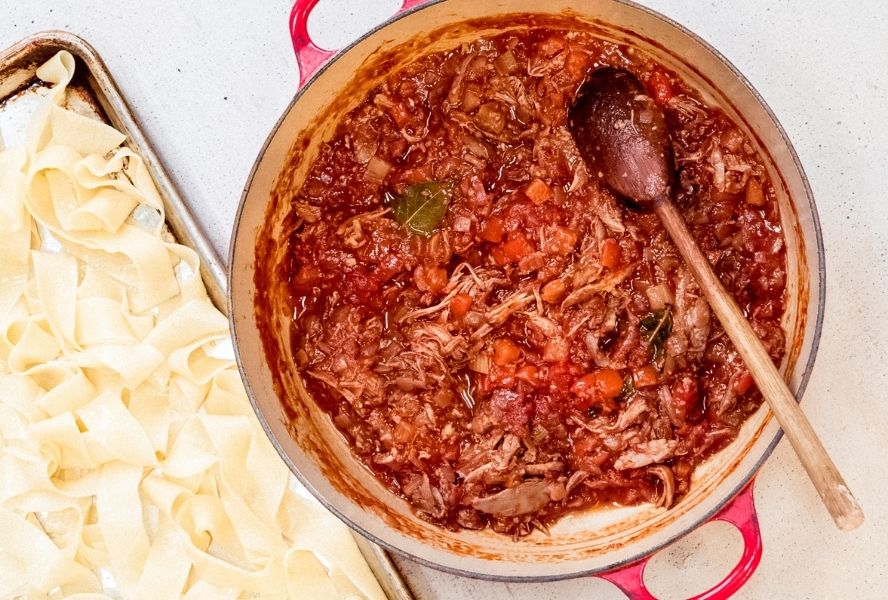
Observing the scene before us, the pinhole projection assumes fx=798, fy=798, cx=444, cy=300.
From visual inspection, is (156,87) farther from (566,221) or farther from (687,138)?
(687,138)

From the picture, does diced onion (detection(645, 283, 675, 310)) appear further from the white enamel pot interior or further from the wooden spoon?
the white enamel pot interior

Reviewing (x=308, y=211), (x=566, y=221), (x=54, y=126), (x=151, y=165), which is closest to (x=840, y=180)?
(x=566, y=221)

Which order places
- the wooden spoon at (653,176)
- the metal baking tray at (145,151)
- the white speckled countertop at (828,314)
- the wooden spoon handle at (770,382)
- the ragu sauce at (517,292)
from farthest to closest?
the metal baking tray at (145,151) → the white speckled countertop at (828,314) → the ragu sauce at (517,292) → the wooden spoon at (653,176) → the wooden spoon handle at (770,382)

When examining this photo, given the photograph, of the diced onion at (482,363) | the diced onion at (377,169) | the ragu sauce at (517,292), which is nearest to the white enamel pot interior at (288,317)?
the ragu sauce at (517,292)

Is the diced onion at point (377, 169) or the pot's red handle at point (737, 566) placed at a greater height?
the diced onion at point (377, 169)

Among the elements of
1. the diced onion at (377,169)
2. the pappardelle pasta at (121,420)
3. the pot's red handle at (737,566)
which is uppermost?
the diced onion at (377,169)

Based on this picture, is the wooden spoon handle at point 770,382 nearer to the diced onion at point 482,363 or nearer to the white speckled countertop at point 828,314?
the white speckled countertop at point 828,314

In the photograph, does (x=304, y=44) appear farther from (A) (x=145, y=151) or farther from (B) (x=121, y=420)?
(B) (x=121, y=420)

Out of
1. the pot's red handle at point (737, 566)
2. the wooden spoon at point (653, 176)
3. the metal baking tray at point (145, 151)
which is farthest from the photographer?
the metal baking tray at point (145, 151)
